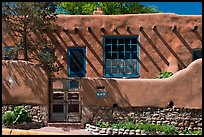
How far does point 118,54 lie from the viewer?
19594mm

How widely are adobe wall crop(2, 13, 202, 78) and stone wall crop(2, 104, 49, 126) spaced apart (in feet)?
14.5

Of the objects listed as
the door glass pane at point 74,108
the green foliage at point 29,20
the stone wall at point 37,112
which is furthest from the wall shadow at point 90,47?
the stone wall at point 37,112

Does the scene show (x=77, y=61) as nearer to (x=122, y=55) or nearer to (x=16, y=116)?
(x=122, y=55)

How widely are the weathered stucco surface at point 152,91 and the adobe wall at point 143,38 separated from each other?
4118 millimetres

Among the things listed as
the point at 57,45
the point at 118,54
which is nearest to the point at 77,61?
the point at 57,45

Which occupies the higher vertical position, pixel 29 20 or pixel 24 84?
pixel 29 20

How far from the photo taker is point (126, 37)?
1947cm

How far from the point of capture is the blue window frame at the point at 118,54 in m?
19.5

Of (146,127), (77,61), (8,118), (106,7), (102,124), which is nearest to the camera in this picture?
(146,127)

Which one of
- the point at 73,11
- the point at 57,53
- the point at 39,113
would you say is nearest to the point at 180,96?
the point at 39,113

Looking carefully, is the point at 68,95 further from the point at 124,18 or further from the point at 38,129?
the point at 124,18

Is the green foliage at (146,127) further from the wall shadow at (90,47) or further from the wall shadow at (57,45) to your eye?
the wall shadow at (57,45)

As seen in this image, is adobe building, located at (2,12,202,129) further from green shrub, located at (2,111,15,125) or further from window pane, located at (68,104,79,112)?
green shrub, located at (2,111,15,125)

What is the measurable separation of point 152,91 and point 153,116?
97 centimetres
